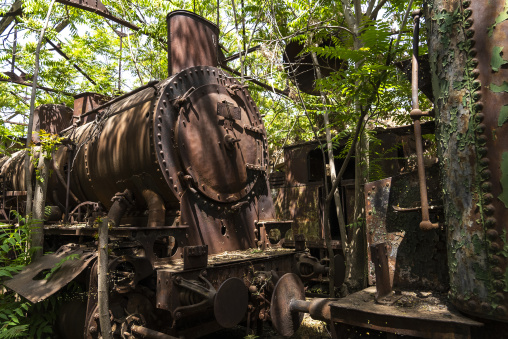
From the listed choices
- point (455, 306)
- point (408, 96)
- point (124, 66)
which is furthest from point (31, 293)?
point (124, 66)

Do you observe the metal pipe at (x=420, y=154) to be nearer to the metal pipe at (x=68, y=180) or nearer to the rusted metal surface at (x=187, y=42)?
the rusted metal surface at (x=187, y=42)

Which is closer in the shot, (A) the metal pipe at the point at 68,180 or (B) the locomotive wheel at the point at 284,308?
(B) the locomotive wheel at the point at 284,308

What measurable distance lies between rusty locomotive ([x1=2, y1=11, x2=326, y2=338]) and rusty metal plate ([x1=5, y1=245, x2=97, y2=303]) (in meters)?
0.02

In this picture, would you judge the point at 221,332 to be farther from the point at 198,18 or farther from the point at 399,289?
the point at 198,18

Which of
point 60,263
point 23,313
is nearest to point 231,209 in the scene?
point 60,263

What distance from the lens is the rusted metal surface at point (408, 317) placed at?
1.79m

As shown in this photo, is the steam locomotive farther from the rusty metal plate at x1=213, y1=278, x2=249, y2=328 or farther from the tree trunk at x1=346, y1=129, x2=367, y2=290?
the tree trunk at x1=346, y1=129, x2=367, y2=290

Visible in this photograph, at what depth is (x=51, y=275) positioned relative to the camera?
3.68 meters

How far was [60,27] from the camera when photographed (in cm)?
1232

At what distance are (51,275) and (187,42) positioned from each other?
10.9 ft

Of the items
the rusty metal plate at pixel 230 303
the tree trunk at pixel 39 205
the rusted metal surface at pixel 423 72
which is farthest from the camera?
the tree trunk at pixel 39 205

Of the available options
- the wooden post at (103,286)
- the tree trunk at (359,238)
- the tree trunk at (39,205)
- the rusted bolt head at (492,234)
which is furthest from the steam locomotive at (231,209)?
the tree trunk at (359,238)

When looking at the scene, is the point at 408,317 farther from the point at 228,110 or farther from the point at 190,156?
the point at 228,110

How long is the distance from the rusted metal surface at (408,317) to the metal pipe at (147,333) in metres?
1.42
